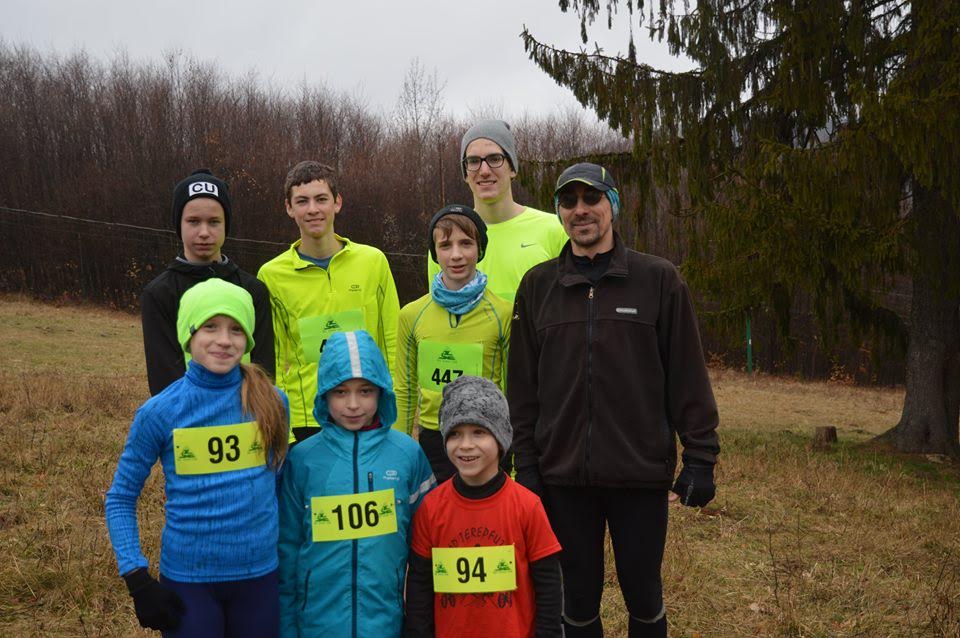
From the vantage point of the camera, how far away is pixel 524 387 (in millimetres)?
2928

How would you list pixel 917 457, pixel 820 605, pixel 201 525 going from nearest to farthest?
pixel 201 525
pixel 820 605
pixel 917 457

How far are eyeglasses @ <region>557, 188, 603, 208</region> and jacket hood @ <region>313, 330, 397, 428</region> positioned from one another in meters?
0.86

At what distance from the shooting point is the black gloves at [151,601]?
2.21 m

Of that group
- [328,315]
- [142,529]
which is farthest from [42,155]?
[328,315]

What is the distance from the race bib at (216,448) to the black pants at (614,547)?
1.08m

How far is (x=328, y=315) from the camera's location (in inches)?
135

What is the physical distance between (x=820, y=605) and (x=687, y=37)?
24.7ft

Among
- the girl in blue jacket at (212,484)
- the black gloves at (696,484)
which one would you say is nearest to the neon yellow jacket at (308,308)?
the girl in blue jacket at (212,484)

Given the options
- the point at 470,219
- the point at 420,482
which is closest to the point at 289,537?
the point at 420,482

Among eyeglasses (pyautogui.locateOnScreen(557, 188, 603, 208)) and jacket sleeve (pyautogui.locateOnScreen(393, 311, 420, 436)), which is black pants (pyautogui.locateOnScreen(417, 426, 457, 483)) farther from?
eyeglasses (pyautogui.locateOnScreen(557, 188, 603, 208))

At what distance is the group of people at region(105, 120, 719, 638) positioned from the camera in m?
2.41

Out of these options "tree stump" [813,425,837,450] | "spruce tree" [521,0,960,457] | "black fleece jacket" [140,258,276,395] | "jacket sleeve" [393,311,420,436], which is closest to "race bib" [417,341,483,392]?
"jacket sleeve" [393,311,420,436]

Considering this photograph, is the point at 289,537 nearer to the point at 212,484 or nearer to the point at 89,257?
the point at 212,484

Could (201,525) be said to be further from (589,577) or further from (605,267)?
(605,267)
